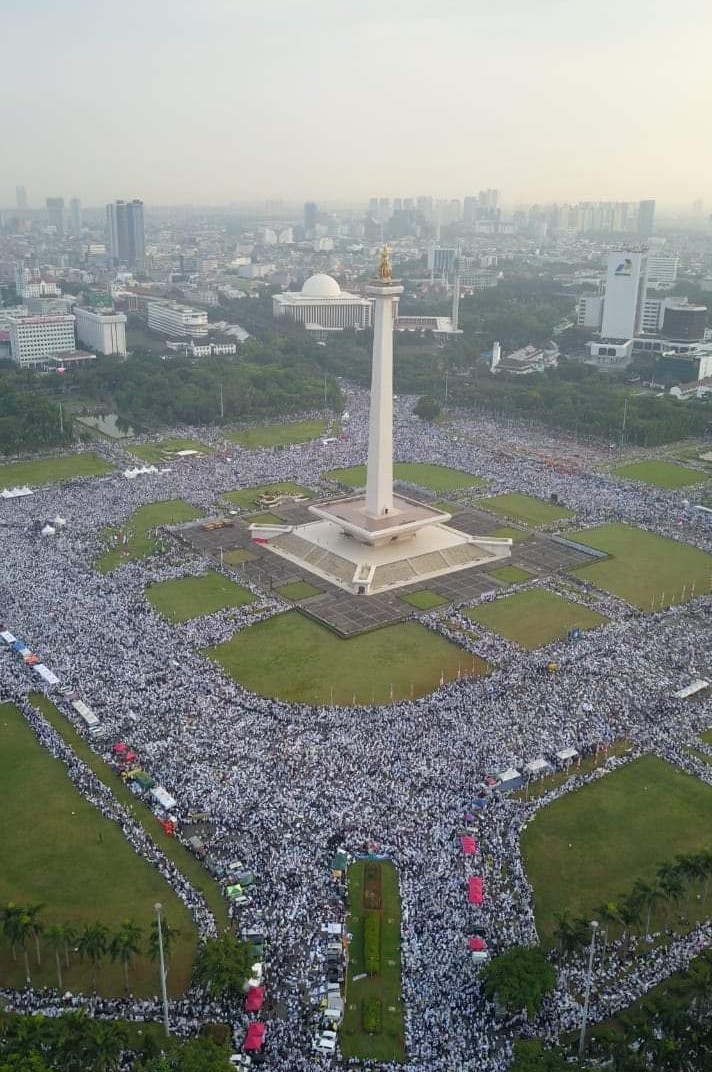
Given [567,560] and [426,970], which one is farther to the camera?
[567,560]

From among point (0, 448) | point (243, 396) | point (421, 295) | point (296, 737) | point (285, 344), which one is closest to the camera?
point (296, 737)

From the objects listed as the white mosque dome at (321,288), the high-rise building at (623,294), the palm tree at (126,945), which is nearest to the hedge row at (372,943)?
the palm tree at (126,945)

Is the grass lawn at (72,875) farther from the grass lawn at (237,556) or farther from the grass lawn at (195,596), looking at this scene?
the grass lawn at (237,556)

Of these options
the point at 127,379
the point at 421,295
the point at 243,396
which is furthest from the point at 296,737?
the point at 421,295

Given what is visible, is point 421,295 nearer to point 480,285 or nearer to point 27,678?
point 480,285

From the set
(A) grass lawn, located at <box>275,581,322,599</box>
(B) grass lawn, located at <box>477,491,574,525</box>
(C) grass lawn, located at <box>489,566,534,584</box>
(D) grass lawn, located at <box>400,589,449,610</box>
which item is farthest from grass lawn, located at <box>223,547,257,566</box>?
(B) grass lawn, located at <box>477,491,574,525</box>

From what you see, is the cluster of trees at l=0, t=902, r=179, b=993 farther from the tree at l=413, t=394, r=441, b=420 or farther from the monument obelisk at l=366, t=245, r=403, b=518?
the tree at l=413, t=394, r=441, b=420
